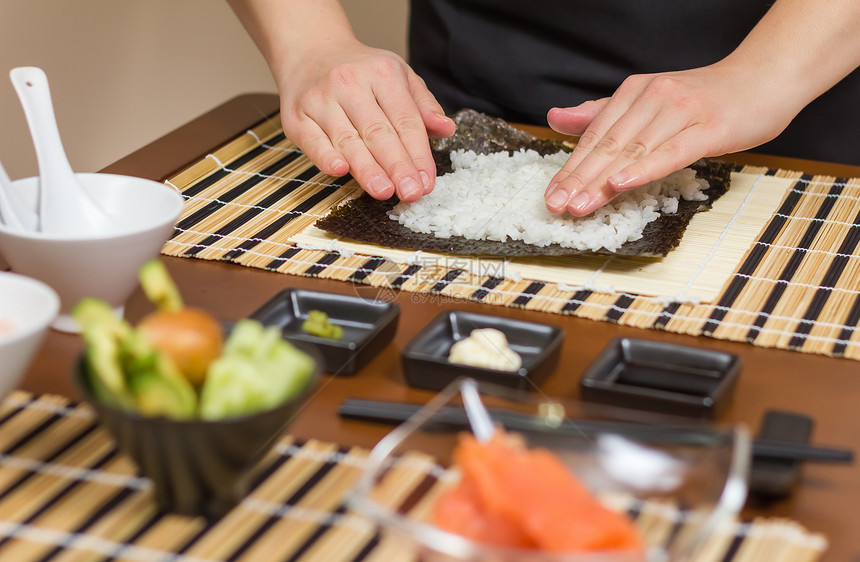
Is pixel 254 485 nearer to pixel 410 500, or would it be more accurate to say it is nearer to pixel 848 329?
pixel 410 500

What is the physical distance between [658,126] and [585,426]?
29.1 inches

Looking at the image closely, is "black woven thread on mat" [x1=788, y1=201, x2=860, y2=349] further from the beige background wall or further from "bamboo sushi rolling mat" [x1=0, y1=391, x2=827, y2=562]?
the beige background wall

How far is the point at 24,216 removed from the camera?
3.36ft

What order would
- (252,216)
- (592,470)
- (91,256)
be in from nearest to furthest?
(592,470) → (91,256) → (252,216)

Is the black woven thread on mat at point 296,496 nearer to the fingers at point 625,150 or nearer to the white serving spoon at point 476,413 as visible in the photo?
the white serving spoon at point 476,413

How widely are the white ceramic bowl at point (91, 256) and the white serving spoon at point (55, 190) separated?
1.1 inches

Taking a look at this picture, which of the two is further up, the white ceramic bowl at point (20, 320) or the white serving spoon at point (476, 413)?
the white serving spoon at point (476, 413)

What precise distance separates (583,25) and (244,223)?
765mm

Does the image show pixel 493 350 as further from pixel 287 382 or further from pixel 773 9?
pixel 773 9

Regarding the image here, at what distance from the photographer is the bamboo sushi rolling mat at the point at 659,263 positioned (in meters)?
1.10

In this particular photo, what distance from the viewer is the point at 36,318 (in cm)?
81

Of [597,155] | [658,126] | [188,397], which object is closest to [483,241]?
[597,155]

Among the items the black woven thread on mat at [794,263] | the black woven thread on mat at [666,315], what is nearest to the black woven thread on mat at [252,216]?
the black woven thread on mat at [666,315]

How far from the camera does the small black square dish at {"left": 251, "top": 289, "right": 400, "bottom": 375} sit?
953mm
